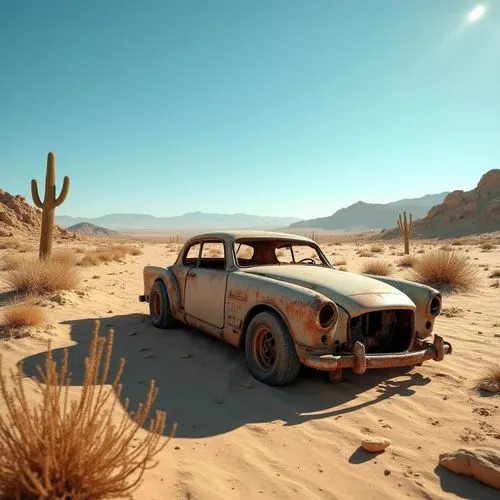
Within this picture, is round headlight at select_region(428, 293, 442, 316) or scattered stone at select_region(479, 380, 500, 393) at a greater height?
round headlight at select_region(428, 293, 442, 316)

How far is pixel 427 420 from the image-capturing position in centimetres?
361

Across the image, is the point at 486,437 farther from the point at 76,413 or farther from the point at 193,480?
the point at 76,413

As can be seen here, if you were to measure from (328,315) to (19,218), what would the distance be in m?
37.7

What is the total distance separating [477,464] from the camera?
278 cm

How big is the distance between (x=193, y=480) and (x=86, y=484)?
2.44ft

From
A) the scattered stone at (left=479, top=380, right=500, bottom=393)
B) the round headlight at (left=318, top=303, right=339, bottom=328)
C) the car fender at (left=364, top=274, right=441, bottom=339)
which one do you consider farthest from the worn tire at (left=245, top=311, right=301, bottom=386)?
the scattered stone at (left=479, top=380, right=500, bottom=393)

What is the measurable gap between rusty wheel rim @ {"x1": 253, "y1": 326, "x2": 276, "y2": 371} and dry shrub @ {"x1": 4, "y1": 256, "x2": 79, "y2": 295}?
5402 millimetres

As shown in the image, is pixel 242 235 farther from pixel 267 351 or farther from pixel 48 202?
pixel 48 202

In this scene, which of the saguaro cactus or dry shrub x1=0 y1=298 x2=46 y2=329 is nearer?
dry shrub x1=0 y1=298 x2=46 y2=329

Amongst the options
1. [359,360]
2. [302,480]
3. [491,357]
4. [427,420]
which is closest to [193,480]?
[302,480]

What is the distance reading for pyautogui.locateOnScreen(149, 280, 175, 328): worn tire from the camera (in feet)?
20.3

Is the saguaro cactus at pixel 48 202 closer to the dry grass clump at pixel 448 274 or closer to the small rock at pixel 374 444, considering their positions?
the dry grass clump at pixel 448 274

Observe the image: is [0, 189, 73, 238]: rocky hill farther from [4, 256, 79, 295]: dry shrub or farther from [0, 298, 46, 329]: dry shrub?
[0, 298, 46, 329]: dry shrub

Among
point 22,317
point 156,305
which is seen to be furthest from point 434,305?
point 22,317
